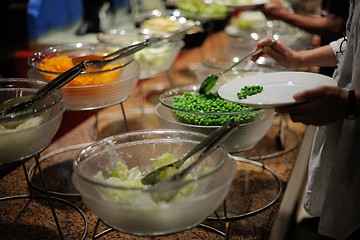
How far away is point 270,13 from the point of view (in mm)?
2213

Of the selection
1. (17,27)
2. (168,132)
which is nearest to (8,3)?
(17,27)

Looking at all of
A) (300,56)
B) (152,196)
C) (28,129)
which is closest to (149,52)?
(300,56)

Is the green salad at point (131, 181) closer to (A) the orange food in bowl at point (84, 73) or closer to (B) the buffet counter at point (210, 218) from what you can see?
(B) the buffet counter at point (210, 218)

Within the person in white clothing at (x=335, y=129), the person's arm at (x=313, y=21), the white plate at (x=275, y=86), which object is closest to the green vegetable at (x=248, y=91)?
the white plate at (x=275, y=86)

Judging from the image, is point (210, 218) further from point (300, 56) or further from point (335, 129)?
point (300, 56)

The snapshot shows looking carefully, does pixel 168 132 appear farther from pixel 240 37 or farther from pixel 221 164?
pixel 240 37

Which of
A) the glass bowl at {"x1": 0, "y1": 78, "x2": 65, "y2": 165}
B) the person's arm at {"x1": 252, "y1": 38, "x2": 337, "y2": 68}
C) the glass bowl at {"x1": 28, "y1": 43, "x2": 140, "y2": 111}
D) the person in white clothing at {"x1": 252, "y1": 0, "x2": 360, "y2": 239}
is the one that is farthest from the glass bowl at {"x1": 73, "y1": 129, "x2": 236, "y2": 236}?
the person's arm at {"x1": 252, "y1": 38, "x2": 337, "y2": 68}

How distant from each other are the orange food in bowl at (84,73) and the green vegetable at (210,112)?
22cm

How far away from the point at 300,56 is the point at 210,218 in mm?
568

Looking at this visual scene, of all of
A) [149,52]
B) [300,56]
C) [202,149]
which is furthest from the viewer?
[149,52]

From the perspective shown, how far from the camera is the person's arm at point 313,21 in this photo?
196cm

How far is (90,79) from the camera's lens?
1348 mm

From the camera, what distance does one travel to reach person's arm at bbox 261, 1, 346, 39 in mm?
1957

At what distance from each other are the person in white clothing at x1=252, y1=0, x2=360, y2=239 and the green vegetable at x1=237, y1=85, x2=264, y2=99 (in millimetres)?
121
